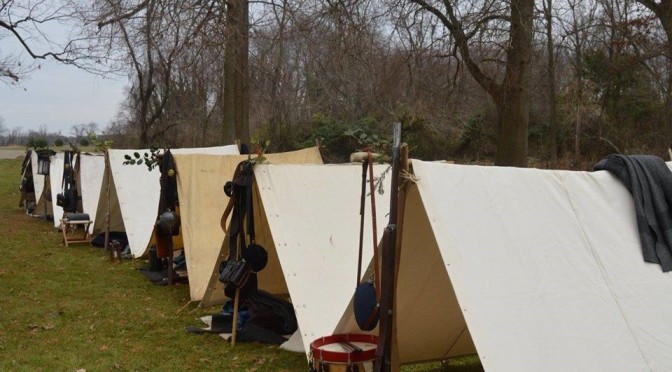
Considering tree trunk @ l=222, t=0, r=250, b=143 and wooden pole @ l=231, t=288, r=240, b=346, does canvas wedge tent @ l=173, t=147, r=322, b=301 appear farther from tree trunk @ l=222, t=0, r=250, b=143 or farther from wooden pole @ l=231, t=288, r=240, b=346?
tree trunk @ l=222, t=0, r=250, b=143

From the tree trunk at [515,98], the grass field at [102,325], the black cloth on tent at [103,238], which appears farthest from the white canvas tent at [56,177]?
the tree trunk at [515,98]

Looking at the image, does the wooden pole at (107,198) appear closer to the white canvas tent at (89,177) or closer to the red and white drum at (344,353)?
the white canvas tent at (89,177)

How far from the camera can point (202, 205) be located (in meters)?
6.87

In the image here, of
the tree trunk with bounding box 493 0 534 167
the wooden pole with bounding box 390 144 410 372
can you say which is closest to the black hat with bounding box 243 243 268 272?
the wooden pole with bounding box 390 144 410 372

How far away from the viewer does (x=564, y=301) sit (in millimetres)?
3230

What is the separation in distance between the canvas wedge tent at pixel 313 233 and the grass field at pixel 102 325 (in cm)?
38

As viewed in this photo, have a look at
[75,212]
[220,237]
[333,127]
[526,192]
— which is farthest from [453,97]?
[526,192]

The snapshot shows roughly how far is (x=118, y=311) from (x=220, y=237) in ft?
3.85

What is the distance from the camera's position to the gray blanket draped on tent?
3.57m

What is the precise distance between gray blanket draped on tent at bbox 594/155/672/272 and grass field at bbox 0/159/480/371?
1.41 meters

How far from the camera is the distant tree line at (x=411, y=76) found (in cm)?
1074

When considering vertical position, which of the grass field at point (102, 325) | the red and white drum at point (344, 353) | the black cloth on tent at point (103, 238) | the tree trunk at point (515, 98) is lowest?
the grass field at point (102, 325)

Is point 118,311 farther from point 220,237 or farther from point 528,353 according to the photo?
point 528,353

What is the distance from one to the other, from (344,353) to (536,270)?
0.94 m
